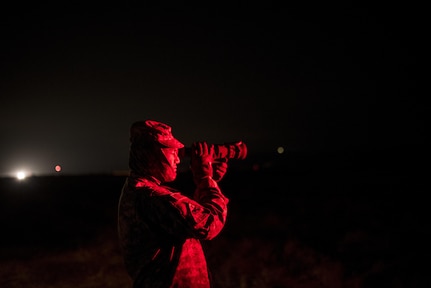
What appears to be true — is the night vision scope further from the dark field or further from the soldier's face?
the dark field

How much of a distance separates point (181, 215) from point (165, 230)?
16 cm

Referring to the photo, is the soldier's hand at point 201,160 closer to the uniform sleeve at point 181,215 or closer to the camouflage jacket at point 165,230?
the camouflage jacket at point 165,230

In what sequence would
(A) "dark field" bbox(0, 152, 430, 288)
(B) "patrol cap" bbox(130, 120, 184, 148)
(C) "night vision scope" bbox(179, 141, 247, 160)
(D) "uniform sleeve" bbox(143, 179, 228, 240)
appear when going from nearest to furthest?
(D) "uniform sleeve" bbox(143, 179, 228, 240) → (B) "patrol cap" bbox(130, 120, 184, 148) → (C) "night vision scope" bbox(179, 141, 247, 160) → (A) "dark field" bbox(0, 152, 430, 288)

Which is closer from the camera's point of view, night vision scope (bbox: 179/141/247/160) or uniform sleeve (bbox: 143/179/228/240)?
uniform sleeve (bbox: 143/179/228/240)

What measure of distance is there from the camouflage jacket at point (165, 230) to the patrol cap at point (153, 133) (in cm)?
27

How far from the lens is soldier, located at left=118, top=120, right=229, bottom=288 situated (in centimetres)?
200

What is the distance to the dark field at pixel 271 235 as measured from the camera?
899 cm

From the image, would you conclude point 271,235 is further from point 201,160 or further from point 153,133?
point 153,133

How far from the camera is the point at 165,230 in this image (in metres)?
2.02

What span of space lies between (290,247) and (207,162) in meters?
9.35

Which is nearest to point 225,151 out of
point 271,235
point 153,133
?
point 153,133

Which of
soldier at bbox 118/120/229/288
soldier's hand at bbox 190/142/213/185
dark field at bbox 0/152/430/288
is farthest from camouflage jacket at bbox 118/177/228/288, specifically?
dark field at bbox 0/152/430/288

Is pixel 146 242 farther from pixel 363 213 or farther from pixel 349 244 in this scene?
pixel 363 213

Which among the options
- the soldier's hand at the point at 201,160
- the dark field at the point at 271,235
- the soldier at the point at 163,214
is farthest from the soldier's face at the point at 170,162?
the dark field at the point at 271,235
